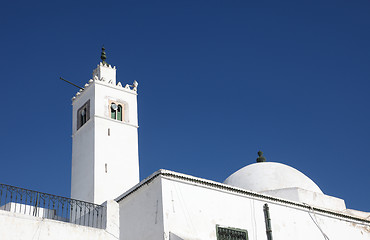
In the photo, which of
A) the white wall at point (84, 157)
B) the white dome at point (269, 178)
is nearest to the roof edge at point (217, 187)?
the white dome at point (269, 178)

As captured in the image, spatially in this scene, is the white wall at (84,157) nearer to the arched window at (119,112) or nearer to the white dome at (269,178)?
the arched window at (119,112)

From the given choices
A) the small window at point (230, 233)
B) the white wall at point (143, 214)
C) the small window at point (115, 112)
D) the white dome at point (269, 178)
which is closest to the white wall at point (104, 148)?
the small window at point (115, 112)

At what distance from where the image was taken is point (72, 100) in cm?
2461

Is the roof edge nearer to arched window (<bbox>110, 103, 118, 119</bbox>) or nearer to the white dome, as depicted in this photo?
the white dome

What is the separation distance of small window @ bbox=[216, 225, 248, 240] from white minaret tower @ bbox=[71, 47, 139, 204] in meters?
7.45

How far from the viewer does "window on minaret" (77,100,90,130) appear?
22609mm

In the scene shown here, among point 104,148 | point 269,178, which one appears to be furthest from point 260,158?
point 104,148

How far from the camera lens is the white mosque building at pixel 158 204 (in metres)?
12.4

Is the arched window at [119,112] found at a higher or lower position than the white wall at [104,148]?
higher

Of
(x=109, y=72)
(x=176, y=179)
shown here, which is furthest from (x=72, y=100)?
(x=176, y=179)

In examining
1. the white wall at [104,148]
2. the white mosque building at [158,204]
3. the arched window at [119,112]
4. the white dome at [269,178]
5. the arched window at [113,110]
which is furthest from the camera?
the arched window at [119,112]

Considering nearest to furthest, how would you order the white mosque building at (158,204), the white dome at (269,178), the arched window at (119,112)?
the white mosque building at (158,204) < the white dome at (269,178) < the arched window at (119,112)

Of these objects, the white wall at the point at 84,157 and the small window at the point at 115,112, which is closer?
the white wall at the point at 84,157

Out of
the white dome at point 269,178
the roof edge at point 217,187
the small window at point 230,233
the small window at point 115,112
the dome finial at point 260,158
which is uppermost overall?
the small window at point 115,112
